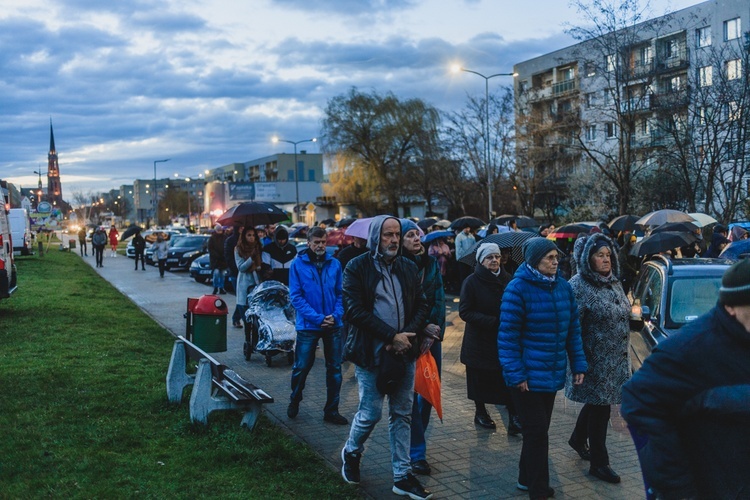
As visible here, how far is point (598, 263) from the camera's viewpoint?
19.2 feet

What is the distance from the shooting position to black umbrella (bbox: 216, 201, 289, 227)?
45.6 ft

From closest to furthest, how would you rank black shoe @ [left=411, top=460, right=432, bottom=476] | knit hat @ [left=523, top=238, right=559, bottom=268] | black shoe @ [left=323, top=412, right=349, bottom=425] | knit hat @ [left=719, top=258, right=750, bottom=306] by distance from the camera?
knit hat @ [left=719, top=258, right=750, bottom=306] < knit hat @ [left=523, top=238, right=559, bottom=268] < black shoe @ [left=411, top=460, right=432, bottom=476] < black shoe @ [left=323, top=412, right=349, bottom=425]

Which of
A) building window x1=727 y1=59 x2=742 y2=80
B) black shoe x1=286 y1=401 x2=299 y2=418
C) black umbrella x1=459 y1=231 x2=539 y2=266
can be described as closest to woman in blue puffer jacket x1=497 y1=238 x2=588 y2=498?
black shoe x1=286 y1=401 x2=299 y2=418

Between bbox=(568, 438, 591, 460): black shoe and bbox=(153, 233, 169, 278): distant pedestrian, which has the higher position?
bbox=(153, 233, 169, 278): distant pedestrian

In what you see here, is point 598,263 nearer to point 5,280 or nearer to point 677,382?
point 677,382

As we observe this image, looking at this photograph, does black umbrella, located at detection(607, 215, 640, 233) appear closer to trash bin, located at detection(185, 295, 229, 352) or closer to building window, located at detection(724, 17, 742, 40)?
trash bin, located at detection(185, 295, 229, 352)

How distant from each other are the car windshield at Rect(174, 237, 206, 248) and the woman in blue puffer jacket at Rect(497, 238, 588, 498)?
94.6 feet

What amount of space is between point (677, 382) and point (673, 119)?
2617 centimetres

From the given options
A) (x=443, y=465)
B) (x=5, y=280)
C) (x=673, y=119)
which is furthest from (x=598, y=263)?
(x=673, y=119)

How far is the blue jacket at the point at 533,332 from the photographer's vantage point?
5250mm

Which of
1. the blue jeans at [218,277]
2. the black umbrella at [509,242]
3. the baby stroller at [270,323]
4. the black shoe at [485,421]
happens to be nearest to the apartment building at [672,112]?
the blue jeans at [218,277]

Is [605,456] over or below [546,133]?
below

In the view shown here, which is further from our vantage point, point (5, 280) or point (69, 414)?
point (5, 280)

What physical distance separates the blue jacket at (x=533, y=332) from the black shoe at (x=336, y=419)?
2.60 meters
